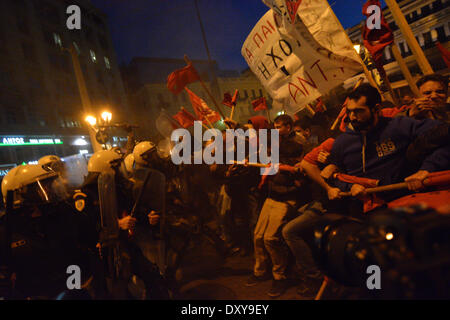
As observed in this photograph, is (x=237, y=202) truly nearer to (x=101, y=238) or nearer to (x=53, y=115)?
(x=101, y=238)

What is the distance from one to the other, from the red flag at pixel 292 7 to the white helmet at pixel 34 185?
3.71 metres

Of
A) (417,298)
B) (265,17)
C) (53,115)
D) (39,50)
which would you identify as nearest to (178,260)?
(417,298)

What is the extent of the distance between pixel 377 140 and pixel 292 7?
2.32 metres

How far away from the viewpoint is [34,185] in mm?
2660

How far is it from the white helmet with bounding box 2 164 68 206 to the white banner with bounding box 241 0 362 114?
3.60m

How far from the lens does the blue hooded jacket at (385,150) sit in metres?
2.26

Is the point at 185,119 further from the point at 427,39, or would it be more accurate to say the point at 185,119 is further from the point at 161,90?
the point at 427,39

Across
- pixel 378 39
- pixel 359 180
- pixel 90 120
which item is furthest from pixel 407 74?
pixel 90 120

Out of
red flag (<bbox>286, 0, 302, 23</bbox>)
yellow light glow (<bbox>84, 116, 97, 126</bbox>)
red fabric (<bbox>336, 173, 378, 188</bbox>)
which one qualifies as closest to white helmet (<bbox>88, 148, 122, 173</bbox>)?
red fabric (<bbox>336, 173, 378, 188</bbox>)

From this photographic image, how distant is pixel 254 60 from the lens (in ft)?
15.8

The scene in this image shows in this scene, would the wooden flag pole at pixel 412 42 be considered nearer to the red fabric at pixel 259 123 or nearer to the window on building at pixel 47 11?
the red fabric at pixel 259 123

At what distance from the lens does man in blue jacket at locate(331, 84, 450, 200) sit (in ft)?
7.48

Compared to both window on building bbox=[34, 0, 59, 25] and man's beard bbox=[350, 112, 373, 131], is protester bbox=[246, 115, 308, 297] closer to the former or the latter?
man's beard bbox=[350, 112, 373, 131]

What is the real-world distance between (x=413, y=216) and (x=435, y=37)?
4324 cm
